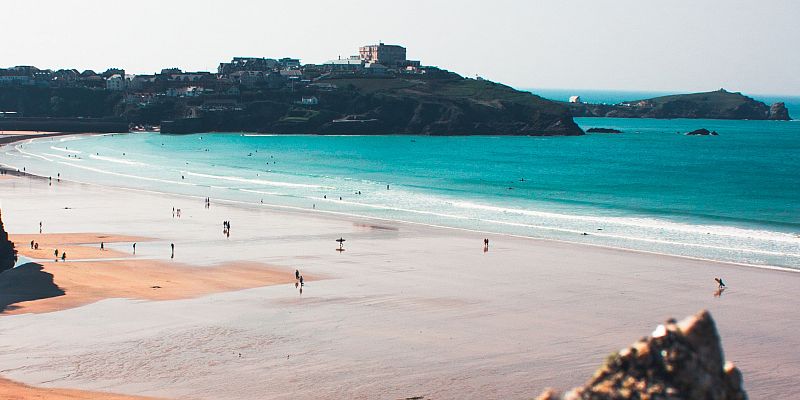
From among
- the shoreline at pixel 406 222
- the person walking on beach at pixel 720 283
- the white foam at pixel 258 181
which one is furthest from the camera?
the white foam at pixel 258 181

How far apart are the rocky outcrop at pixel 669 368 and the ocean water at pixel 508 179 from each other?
46.5 m

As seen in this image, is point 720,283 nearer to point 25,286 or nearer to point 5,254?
point 25,286

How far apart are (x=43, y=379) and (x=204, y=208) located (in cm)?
4770

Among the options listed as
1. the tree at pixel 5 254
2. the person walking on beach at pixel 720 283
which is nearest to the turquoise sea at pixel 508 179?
the person walking on beach at pixel 720 283

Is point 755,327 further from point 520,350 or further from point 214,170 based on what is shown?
point 214,170

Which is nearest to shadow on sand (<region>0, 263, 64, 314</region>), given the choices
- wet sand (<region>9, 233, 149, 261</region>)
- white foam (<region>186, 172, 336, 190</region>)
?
wet sand (<region>9, 233, 149, 261</region>)

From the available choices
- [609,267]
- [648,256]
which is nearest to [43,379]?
[609,267]

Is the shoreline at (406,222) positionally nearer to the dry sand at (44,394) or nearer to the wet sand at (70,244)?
the wet sand at (70,244)

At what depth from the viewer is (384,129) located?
19975cm

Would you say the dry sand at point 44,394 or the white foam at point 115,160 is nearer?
the dry sand at point 44,394

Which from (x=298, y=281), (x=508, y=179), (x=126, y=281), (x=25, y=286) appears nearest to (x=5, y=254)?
(x=25, y=286)

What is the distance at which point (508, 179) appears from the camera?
107875 mm

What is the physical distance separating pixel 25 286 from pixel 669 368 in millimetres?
37830

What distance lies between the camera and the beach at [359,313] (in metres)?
28.1
